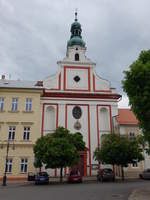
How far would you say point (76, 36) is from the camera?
38.2m

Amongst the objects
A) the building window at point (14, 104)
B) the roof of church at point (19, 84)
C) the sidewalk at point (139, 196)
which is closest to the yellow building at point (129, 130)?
the roof of church at point (19, 84)

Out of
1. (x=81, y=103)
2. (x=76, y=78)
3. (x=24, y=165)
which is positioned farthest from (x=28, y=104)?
(x=76, y=78)

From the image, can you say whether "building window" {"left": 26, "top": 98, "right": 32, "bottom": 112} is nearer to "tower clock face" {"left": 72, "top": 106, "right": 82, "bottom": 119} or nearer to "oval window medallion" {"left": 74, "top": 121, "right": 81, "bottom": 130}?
"tower clock face" {"left": 72, "top": 106, "right": 82, "bottom": 119}

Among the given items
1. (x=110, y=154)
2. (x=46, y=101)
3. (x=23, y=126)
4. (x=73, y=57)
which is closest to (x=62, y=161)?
(x=110, y=154)

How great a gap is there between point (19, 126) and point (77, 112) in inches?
344

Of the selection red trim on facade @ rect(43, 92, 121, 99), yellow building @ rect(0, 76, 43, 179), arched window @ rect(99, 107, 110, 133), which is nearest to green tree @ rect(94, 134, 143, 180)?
arched window @ rect(99, 107, 110, 133)

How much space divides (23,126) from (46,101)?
5201 mm

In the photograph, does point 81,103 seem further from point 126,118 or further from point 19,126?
point 19,126

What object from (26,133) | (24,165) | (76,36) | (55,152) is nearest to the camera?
(55,152)

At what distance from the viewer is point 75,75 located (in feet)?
111

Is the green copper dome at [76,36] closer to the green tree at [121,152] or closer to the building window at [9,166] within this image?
the green tree at [121,152]

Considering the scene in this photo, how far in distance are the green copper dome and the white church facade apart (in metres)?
3.59

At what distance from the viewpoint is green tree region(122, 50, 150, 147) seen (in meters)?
12.9

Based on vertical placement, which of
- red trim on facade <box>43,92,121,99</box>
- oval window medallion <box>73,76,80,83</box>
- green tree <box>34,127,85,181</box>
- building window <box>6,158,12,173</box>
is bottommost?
building window <box>6,158,12,173</box>
